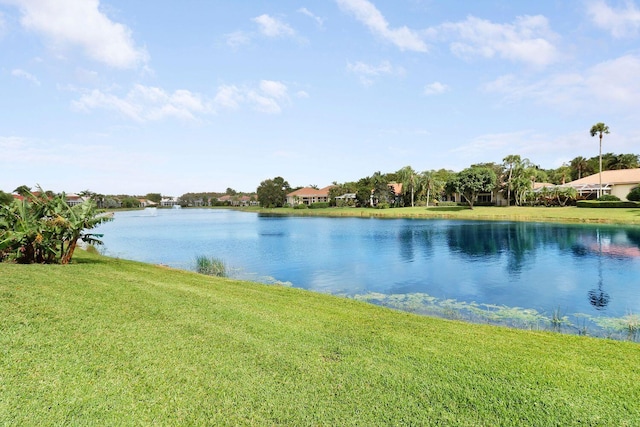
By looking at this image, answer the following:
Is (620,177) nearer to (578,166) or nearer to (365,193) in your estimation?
(578,166)

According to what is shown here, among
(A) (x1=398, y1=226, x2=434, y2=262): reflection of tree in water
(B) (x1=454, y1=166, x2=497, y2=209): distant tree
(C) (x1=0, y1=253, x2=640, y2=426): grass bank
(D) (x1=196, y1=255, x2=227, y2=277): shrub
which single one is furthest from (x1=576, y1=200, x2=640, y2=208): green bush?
(C) (x1=0, y1=253, x2=640, y2=426): grass bank

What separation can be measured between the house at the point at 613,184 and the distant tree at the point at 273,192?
7598 centimetres

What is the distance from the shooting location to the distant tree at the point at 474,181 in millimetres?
Result: 66562

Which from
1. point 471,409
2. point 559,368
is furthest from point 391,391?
point 559,368

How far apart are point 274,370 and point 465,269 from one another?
1730cm

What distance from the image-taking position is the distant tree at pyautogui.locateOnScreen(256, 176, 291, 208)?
374ft

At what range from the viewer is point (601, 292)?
48.0 feet

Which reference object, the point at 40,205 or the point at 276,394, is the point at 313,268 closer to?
the point at 40,205

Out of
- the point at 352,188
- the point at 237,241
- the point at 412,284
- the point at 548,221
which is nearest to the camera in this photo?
the point at 412,284

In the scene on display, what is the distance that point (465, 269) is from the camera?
19.8 meters

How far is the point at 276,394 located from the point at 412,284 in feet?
42.9

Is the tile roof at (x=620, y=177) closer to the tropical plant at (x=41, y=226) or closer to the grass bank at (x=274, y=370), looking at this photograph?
the grass bank at (x=274, y=370)

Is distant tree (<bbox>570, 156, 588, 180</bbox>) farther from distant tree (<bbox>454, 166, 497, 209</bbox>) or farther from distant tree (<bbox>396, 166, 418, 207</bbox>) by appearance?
distant tree (<bbox>396, 166, 418, 207</bbox>)

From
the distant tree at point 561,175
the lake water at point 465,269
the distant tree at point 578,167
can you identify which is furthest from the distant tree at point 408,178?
the lake water at point 465,269
